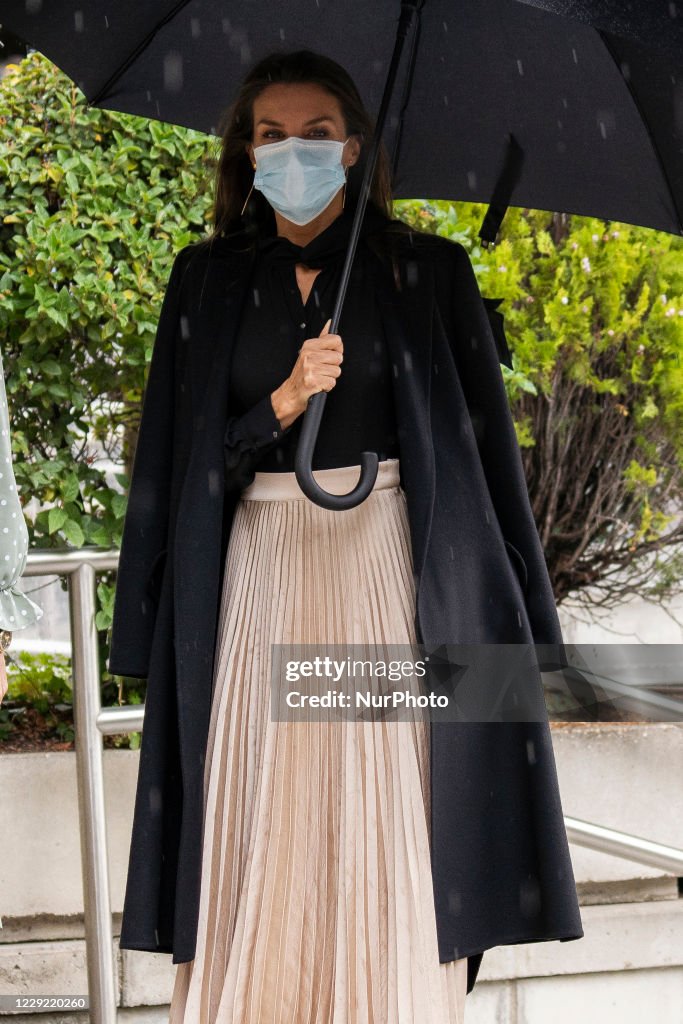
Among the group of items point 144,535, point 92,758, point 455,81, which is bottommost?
point 92,758

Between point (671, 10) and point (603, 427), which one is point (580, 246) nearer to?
point (603, 427)

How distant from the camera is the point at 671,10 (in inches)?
76.5

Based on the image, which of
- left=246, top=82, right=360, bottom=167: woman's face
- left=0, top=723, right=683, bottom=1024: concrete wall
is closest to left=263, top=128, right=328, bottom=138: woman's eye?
left=246, top=82, right=360, bottom=167: woman's face

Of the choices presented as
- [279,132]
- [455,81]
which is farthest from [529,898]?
[455,81]

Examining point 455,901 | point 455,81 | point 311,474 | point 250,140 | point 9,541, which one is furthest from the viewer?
point 455,81

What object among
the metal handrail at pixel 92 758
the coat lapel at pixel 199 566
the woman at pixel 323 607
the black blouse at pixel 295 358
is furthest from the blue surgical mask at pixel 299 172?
the metal handrail at pixel 92 758

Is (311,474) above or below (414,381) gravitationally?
below

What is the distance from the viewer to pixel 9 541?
2.05 m

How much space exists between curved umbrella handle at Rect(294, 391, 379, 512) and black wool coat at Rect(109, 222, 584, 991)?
0.14 m

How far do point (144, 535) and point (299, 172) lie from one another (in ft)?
2.62

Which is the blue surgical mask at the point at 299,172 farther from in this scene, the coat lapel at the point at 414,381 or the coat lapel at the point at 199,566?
the coat lapel at the point at 199,566

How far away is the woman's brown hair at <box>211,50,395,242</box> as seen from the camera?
8.52ft

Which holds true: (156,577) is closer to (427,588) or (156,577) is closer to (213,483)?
(213,483)

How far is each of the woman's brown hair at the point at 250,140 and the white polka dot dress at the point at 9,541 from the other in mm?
862
